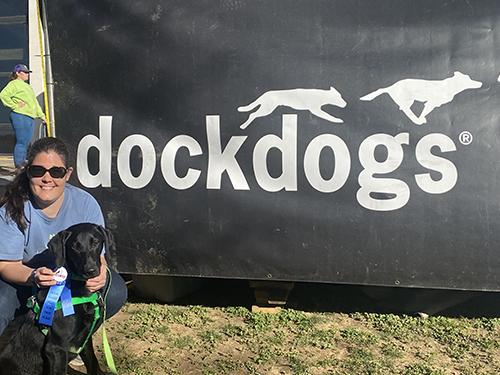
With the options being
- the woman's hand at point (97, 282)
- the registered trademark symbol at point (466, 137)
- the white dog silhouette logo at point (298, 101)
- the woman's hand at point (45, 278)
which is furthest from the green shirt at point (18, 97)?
the registered trademark symbol at point (466, 137)

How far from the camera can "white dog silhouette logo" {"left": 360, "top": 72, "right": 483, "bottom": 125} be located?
311 centimetres

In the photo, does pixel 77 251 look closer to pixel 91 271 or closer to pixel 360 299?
pixel 91 271

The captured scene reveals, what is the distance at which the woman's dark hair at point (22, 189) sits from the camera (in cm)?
254

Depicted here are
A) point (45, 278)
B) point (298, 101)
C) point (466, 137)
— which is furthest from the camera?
point (298, 101)

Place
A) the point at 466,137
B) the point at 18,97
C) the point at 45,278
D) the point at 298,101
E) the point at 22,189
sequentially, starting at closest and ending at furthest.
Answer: the point at 45,278 < the point at 22,189 < the point at 466,137 < the point at 298,101 < the point at 18,97

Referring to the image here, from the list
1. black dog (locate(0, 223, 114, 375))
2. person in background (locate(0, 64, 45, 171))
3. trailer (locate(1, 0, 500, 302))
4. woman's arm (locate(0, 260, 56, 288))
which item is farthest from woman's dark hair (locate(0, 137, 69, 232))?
person in background (locate(0, 64, 45, 171))

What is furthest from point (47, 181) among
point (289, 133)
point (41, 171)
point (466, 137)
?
point (466, 137)

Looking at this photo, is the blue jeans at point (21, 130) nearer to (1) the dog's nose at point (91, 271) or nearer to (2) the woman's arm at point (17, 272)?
(2) the woman's arm at point (17, 272)

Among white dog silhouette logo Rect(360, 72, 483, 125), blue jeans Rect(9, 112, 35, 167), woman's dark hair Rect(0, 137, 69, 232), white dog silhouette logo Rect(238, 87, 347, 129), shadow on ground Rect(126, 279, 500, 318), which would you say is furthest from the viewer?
blue jeans Rect(9, 112, 35, 167)

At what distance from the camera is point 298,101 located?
3.29 m

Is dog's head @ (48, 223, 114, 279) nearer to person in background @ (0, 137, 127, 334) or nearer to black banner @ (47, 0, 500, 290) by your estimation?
person in background @ (0, 137, 127, 334)

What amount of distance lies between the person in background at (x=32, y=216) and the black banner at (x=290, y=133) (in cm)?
86

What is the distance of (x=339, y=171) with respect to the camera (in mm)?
3273

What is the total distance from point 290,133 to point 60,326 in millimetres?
1705
